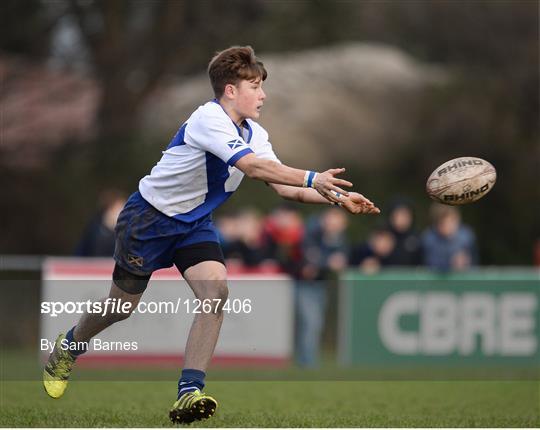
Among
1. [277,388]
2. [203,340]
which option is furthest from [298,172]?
[277,388]

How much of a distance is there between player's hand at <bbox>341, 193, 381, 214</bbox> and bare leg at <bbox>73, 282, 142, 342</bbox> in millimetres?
1522

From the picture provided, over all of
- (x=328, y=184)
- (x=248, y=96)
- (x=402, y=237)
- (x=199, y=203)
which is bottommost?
(x=328, y=184)

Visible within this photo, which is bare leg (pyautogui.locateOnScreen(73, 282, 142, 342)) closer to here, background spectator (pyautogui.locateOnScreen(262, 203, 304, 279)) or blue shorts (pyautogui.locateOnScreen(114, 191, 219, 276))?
blue shorts (pyautogui.locateOnScreen(114, 191, 219, 276))

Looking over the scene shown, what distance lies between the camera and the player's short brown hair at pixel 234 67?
25.1ft

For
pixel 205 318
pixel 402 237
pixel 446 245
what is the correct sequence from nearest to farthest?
pixel 205 318 → pixel 446 245 → pixel 402 237

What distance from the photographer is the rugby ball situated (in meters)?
7.84

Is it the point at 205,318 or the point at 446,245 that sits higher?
the point at 446,245

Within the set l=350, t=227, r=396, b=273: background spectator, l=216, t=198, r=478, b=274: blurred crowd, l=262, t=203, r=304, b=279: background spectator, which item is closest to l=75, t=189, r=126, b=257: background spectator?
l=216, t=198, r=478, b=274: blurred crowd

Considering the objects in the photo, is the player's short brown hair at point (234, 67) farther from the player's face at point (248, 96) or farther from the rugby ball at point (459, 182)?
the rugby ball at point (459, 182)

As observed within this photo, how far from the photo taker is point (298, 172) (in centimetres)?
732

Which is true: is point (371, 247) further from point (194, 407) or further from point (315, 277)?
point (194, 407)

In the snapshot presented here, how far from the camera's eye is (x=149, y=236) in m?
7.79

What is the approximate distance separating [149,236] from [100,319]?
0.65m

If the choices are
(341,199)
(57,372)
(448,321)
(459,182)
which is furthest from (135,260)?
(448,321)
